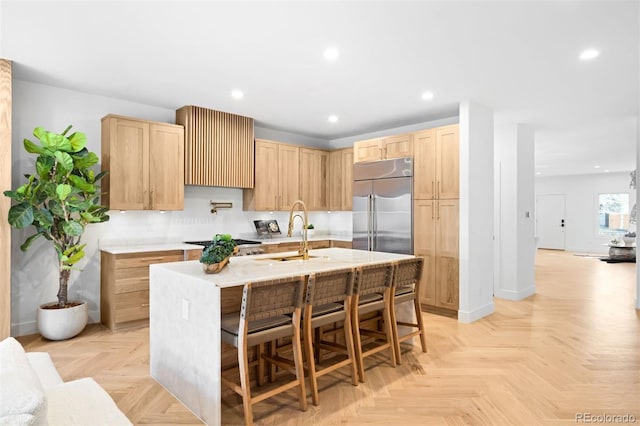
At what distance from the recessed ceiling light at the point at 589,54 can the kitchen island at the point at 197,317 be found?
254 centimetres

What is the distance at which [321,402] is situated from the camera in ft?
8.82

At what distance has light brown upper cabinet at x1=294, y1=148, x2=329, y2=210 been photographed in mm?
6500

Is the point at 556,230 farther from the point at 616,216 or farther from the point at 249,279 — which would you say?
the point at 249,279

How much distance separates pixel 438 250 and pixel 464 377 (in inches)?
84.1

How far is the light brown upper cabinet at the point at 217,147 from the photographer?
509 cm

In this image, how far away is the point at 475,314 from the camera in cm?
478

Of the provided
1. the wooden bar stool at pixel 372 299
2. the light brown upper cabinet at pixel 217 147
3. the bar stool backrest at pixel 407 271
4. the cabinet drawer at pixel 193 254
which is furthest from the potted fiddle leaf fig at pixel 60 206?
the bar stool backrest at pixel 407 271

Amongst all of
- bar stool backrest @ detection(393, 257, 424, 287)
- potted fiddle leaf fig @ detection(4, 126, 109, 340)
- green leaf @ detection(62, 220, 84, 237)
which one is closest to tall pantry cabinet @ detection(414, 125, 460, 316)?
bar stool backrest @ detection(393, 257, 424, 287)

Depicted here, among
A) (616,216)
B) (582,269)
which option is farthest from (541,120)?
(616,216)

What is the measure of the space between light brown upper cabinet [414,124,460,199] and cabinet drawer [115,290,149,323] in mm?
3729

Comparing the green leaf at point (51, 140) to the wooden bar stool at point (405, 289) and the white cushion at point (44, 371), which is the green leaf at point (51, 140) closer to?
the white cushion at point (44, 371)

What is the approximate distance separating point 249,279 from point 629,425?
8.50 feet

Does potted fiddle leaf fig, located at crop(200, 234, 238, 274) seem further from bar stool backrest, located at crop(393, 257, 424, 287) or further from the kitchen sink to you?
bar stool backrest, located at crop(393, 257, 424, 287)

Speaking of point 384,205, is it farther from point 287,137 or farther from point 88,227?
point 88,227
